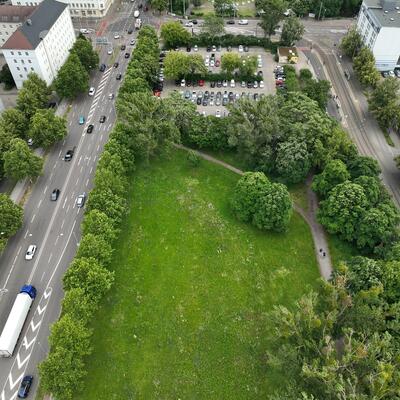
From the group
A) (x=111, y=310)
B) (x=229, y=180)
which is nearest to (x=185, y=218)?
(x=229, y=180)

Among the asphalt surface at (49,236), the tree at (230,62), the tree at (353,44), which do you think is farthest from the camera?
the tree at (353,44)

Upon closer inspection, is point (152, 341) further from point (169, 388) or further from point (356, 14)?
point (356, 14)

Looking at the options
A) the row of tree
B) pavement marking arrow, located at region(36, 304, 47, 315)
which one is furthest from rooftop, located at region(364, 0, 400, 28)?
pavement marking arrow, located at region(36, 304, 47, 315)

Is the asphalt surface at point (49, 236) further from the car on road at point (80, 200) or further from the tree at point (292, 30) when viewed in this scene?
the tree at point (292, 30)

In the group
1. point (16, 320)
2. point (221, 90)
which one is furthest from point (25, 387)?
point (221, 90)

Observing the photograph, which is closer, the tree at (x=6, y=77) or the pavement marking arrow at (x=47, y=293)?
the pavement marking arrow at (x=47, y=293)

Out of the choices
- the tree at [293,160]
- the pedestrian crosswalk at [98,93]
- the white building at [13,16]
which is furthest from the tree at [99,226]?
the white building at [13,16]

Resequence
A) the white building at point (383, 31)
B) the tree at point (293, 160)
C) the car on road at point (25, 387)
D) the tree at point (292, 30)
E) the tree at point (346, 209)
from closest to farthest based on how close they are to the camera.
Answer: the car on road at point (25, 387)
the tree at point (346, 209)
the tree at point (293, 160)
the white building at point (383, 31)
the tree at point (292, 30)
